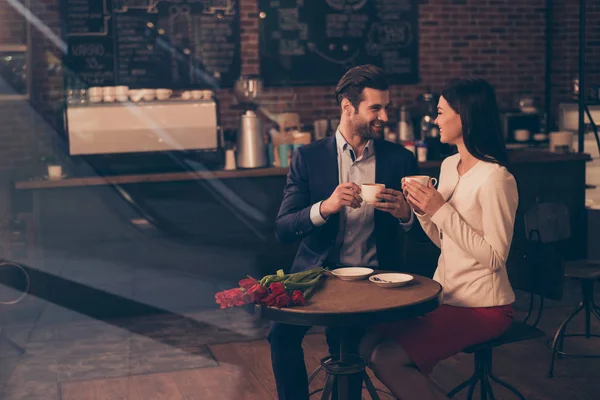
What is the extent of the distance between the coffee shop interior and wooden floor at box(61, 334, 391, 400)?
0.05ft

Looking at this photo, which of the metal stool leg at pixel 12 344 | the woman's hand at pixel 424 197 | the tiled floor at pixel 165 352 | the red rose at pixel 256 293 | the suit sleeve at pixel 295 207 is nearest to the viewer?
the red rose at pixel 256 293

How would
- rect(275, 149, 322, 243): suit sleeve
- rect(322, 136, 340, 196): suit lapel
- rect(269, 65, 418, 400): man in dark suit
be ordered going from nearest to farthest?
rect(269, 65, 418, 400): man in dark suit < rect(275, 149, 322, 243): suit sleeve < rect(322, 136, 340, 196): suit lapel

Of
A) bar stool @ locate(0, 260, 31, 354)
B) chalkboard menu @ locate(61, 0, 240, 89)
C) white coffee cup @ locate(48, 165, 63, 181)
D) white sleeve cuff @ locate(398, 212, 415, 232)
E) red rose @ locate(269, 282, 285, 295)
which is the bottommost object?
bar stool @ locate(0, 260, 31, 354)

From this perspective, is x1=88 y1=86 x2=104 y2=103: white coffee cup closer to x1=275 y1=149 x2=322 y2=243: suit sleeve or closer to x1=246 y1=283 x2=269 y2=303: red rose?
x1=275 y1=149 x2=322 y2=243: suit sleeve

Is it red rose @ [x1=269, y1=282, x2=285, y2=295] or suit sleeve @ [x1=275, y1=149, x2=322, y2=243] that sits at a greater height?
suit sleeve @ [x1=275, y1=149, x2=322, y2=243]

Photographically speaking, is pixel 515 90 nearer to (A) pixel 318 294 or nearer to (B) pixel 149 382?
(B) pixel 149 382

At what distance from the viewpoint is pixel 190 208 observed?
5.71 m

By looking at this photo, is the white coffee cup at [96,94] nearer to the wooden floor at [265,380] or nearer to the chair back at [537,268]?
the wooden floor at [265,380]

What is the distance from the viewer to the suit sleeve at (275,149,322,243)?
332 cm

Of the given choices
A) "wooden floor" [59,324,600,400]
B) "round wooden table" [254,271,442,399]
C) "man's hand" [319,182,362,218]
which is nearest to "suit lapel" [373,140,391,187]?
"man's hand" [319,182,362,218]

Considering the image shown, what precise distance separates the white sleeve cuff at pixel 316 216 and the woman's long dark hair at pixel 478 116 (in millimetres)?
585

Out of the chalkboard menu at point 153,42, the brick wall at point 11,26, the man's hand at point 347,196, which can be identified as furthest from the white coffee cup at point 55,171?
the man's hand at point 347,196

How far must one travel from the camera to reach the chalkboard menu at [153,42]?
21.8 feet

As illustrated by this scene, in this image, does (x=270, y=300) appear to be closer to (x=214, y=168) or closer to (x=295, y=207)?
(x=295, y=207)
